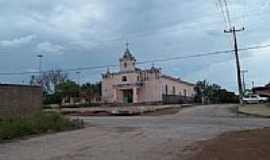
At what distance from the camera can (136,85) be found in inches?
3100

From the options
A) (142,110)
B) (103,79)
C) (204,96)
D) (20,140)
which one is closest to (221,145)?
(20,140)

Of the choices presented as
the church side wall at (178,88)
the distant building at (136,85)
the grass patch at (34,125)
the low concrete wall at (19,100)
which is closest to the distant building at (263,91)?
the distant building at (136,85)

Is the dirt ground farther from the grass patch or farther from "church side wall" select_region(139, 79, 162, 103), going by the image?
"church side wall" select_region(139, 79, 162, 103)

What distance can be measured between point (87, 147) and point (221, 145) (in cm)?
489

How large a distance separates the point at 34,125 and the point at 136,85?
182ft

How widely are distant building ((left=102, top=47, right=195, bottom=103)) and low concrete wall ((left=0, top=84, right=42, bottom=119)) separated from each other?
151 feet

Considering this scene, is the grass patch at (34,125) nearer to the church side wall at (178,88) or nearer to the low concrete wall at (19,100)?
the low concrete wall at (19,100)

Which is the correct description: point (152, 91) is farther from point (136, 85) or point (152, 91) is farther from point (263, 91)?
point (263, 91)

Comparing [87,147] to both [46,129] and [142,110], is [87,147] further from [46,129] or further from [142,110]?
[142,110]

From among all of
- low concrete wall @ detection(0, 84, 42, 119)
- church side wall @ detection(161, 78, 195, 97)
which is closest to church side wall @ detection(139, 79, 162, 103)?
church side wall @ detection(161, 78, 195, 97)

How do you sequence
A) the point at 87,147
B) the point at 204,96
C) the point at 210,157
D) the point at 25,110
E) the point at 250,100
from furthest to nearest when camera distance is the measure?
the point at 204,96 < the point at 250,100 < the point at 25,110 < the point at 87,147 < the point at 210,157

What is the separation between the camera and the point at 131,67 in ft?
266

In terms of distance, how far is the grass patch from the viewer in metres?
21.2

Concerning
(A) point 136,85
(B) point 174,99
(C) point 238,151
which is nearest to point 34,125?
(C) point 238,151
